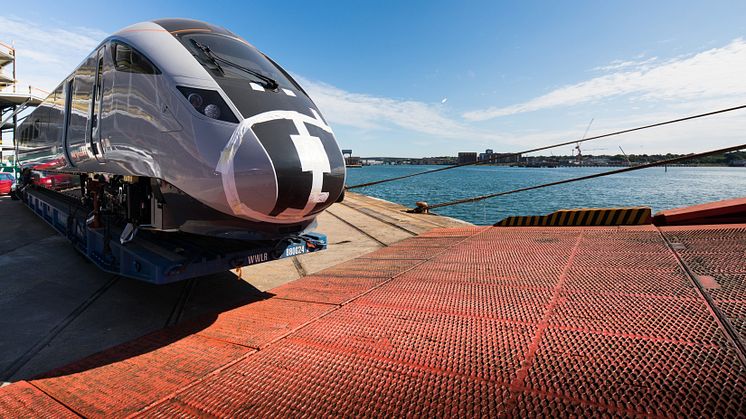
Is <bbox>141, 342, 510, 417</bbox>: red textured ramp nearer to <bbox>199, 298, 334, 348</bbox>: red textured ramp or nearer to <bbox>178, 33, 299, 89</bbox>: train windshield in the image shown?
<bbox>199, 298, 334, 348</bbox>: red textured ramp

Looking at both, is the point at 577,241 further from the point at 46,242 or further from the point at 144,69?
the point at 46,242

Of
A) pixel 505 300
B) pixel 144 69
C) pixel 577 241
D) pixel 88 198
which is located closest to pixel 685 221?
pixel 577 241

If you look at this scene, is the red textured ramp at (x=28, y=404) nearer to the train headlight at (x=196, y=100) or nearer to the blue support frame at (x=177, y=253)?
the blue support frame at (x=177, y=253)

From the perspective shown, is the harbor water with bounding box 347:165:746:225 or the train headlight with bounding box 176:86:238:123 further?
the harbor water with bounding box 347:165:746:225

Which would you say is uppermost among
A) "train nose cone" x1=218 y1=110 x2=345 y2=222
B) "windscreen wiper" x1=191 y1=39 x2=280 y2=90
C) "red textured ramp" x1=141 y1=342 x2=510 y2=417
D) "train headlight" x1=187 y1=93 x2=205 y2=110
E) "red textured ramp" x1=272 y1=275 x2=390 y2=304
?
"windscreen wiper" x1=191 y1=39 x2=280 y2=90

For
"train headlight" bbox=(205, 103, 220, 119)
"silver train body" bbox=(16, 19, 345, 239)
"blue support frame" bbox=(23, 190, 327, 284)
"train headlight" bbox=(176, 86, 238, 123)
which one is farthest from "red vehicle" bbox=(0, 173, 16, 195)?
"train headlight" bbox=(205, 103, 220, 119)

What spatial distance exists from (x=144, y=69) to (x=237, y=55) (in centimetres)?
96

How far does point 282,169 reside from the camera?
329 centimetres

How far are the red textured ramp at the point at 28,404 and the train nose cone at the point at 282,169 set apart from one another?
5.92 feet

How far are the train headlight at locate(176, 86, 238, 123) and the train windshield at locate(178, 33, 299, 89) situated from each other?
27 cm

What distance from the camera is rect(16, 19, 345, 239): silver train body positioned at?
3289 mm

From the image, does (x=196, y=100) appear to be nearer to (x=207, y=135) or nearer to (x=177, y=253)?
(x=207, y=135)

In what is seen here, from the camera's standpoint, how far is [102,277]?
6.08m

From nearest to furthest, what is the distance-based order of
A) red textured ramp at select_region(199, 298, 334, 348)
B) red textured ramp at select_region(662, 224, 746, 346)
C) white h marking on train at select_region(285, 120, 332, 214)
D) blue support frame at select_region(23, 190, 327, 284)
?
red textured ramp at select_region(662, 224, 746, 346)
red textured ramp at select_region(199, 298, 334, 348)
white h marking on train at select_region(285, 120, 332, 214)
blue support frame at select_region(23, 190, 327, 284)
